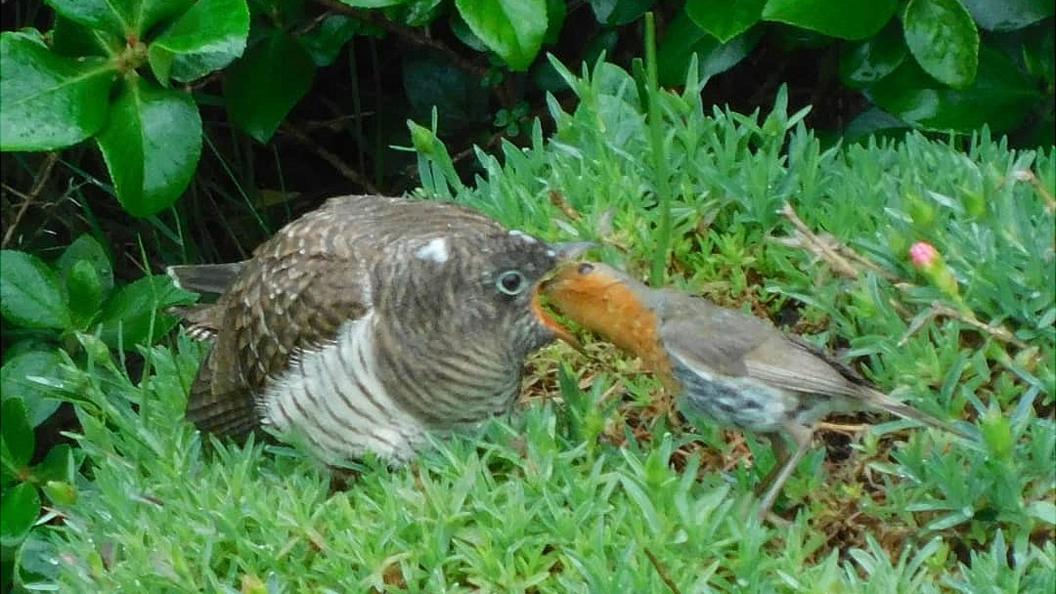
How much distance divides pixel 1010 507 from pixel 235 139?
2846mm

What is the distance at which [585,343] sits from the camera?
257cm

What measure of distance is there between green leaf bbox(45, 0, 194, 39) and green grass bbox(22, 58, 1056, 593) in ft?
2.17

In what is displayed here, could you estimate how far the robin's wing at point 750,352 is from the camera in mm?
2031

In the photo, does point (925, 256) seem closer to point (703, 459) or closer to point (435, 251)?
point (703, 459)

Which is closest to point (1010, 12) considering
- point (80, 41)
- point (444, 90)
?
point (444, 90)

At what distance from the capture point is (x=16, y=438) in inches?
132

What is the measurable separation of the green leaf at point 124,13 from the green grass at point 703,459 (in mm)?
660

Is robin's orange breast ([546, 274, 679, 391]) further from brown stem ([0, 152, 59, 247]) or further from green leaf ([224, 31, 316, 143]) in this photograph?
brown stem ([0, 152, 59, 247])

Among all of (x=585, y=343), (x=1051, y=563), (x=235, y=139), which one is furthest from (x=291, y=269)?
(x=235, y=139)

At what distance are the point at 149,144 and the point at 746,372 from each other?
1380mm

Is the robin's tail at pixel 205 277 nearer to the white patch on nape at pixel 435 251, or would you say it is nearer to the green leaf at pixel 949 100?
the white patch on nape at pixel 435 251

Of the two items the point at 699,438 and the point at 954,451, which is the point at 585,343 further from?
the point at 954,451

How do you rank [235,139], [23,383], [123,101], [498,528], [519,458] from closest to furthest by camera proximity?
[498,528], [519,458], [123,101], [23,383], [235,139]

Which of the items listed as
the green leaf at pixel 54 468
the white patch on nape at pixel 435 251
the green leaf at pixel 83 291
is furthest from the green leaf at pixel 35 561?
the white patch on nape at pixel 435 251
